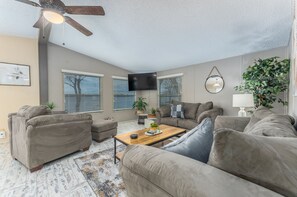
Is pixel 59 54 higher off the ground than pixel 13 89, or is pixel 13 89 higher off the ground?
pixel 59 54

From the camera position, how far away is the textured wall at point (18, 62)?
3.20 m

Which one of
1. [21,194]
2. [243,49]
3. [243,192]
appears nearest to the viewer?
[243,192]

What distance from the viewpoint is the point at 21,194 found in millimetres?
1521

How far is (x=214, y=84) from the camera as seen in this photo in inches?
158

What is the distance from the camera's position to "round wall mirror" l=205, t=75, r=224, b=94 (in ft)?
12.8

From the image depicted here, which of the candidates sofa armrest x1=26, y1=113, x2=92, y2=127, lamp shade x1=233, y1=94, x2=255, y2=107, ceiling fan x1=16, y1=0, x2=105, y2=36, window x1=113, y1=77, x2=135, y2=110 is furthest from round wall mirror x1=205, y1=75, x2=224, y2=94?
sofa armrest x1=26, y1=113, x2=92, y2=127

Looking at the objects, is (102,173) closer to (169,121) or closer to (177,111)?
(169,121)

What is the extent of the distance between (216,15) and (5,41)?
180 inches

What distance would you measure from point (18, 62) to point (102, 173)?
353 cm

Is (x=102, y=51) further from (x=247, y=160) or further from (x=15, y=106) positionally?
(x=247, y=160)

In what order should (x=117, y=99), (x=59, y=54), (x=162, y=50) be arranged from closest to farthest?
(x=162, y=50)
(x=59, y=54)
(x=117, y=99)

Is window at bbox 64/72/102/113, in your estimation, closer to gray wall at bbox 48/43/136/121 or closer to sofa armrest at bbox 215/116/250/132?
gray wall at bbox 48/43/136/121

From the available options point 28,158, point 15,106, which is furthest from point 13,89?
point 28,158

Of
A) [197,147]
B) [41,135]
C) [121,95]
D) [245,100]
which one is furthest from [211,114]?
[121,95]
